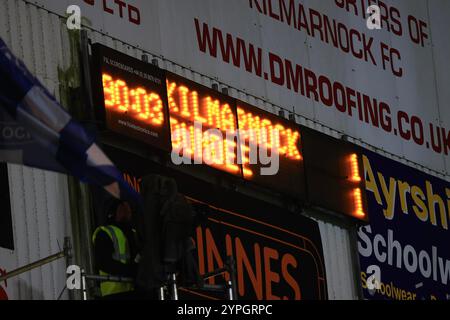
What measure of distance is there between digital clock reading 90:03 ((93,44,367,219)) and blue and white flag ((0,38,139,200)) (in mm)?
3912

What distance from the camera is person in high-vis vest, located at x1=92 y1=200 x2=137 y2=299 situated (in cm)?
1302

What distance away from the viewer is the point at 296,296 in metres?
17.4

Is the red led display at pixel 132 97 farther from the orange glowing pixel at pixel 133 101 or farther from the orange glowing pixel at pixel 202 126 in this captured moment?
the orange glowing pixel at pixel 202 126

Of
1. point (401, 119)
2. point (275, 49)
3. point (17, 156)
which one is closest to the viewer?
point (17, 156)

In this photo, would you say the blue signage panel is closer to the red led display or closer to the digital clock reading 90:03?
the digital clock reading 90:03

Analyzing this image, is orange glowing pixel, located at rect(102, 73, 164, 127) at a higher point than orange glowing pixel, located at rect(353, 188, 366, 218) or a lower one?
higher

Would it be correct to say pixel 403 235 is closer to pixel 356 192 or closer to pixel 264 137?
pixel 356 192

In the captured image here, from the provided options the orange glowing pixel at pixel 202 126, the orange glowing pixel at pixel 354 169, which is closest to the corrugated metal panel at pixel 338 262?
the orange glowing pixel at pixel 354 169

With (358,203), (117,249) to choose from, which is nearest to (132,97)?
(117,249)

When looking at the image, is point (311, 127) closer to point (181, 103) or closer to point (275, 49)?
point (275, 49)

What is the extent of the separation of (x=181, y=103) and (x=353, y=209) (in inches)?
135

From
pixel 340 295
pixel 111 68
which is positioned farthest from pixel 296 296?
pixel 111 68

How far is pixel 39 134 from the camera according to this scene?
10.9m

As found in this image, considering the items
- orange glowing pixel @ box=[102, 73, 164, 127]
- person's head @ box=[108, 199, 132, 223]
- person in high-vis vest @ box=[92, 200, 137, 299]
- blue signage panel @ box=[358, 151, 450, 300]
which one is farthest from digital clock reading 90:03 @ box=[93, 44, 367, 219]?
person in high-vis vest @ box=[92, 200, 137, 299]
